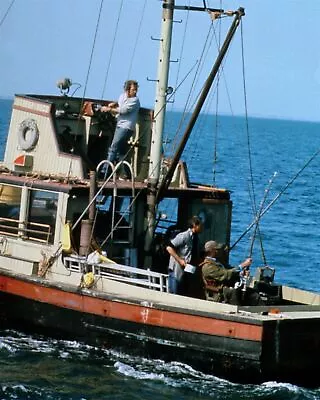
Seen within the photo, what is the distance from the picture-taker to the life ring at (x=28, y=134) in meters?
22.1

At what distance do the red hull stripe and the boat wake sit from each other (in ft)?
2.24

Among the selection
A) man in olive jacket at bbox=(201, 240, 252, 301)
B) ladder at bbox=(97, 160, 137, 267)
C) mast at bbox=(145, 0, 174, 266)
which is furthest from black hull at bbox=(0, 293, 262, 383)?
mast at bbox=(145, 0, 174, 266)

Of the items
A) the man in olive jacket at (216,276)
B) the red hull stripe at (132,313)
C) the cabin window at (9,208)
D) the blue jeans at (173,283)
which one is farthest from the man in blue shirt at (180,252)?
the cabin window at (9,208)

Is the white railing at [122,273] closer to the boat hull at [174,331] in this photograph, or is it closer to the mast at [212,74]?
the boat hull at [174,331]

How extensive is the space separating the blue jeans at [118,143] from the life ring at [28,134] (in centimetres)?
136

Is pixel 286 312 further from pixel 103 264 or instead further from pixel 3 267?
pixel 3 267

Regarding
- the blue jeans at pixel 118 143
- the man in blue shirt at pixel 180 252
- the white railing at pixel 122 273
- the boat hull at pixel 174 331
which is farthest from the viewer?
the blue jeans at pixel 118 143

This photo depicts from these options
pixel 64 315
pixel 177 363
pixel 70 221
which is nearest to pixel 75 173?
pixel 70 221

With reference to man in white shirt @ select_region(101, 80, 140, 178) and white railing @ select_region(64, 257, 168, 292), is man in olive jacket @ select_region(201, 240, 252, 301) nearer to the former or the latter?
white railing @ select_region(64, 257, 168, 292)

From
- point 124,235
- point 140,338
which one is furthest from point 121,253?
point 140,338

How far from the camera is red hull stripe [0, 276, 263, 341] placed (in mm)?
18641

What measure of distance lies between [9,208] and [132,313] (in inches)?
147

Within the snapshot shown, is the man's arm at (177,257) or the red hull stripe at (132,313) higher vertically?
→ the man's arm at (177,257)

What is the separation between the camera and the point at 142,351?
778 inches
